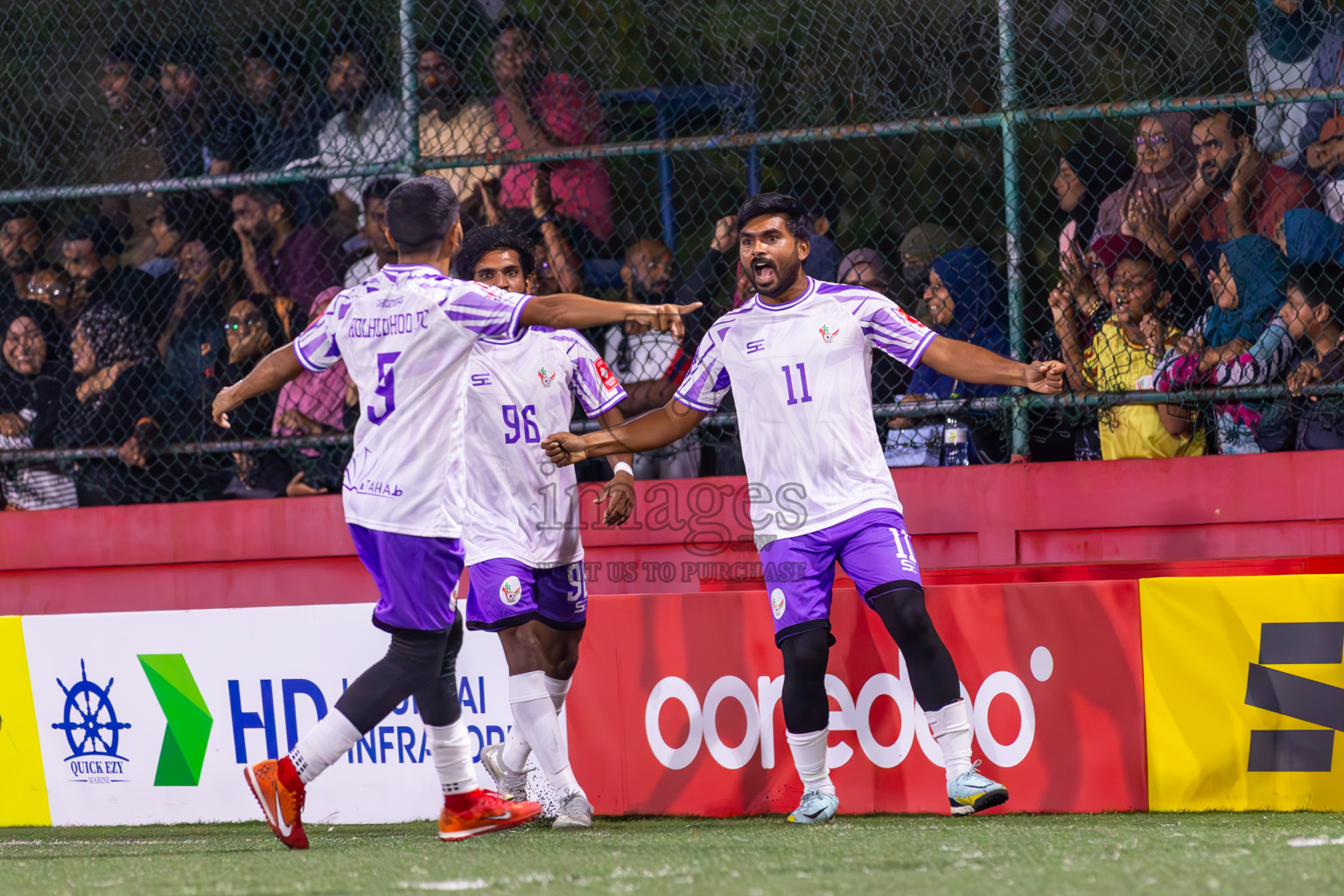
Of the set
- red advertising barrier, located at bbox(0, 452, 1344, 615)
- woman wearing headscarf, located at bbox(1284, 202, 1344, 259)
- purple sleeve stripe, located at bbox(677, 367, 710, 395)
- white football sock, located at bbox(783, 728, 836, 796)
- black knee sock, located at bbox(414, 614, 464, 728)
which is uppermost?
woman wearing headscarf, located at bbox(1284, 202, 1344, 259)

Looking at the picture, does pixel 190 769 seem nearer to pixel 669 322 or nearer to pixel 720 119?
pixel 669 322

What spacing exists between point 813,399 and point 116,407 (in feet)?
13.7

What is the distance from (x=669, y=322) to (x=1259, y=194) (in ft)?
10.6

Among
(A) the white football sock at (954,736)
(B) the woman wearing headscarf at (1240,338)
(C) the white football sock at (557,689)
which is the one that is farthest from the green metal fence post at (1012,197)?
(C) the white football sock at (557,689)

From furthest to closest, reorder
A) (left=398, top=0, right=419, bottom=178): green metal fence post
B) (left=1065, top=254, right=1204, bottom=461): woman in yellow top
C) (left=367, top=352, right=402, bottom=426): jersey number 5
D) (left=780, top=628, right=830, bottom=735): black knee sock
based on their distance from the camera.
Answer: (left=398, top=0, right=419, bottom=178): green metal fence post < (left=1065, top=254, right=1204, bottom=461): woman in yellow top < (left=780, top=628, right=830, bottom=735): black knee sock < (left=367, top=352, right=402, bottom=426): jersey number 5

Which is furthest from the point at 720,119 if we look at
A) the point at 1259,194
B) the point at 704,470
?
the point at 1259,194

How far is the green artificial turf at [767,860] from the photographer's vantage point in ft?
9.50

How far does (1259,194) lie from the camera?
563 cm

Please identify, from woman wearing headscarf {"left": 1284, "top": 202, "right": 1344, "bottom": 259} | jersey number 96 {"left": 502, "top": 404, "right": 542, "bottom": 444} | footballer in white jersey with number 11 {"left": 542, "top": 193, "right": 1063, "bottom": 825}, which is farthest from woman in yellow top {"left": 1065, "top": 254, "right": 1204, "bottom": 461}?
jersey number 96 {"left": 502, "top": 404, "right": 542, "bottom": 444}

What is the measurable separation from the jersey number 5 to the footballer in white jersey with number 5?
2.86 ft

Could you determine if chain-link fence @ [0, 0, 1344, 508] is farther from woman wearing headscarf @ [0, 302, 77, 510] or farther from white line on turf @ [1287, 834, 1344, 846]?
white line on turf @ [1287, 834, 1344, 846]

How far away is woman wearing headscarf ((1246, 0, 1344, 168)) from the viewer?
561 centimetres

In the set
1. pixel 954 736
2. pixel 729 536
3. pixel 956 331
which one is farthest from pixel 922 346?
pixel 729 536

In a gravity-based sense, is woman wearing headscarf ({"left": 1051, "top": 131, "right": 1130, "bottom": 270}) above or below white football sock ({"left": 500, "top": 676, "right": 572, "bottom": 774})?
above
